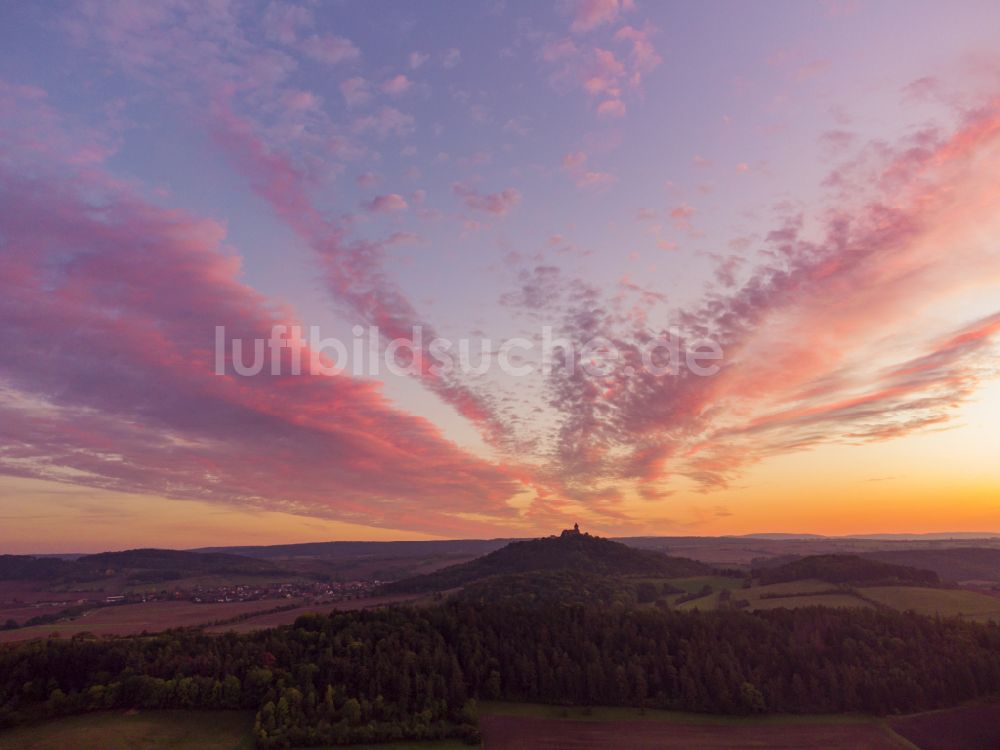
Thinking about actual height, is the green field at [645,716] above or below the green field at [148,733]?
below

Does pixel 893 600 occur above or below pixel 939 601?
above

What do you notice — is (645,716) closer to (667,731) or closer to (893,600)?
(667,731)

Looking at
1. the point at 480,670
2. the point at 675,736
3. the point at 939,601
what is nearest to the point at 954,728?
the point at 675,736

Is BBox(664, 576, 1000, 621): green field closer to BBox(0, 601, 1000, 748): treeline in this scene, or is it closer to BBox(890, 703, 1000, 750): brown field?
BBox(0, 601, 1000, 748): treeline

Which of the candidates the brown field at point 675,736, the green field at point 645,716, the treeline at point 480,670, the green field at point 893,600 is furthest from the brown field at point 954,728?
the green field at point 893,600

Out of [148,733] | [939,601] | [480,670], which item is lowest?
[148,733]

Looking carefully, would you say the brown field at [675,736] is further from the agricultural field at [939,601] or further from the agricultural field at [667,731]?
the agricultural field at [939,601]
